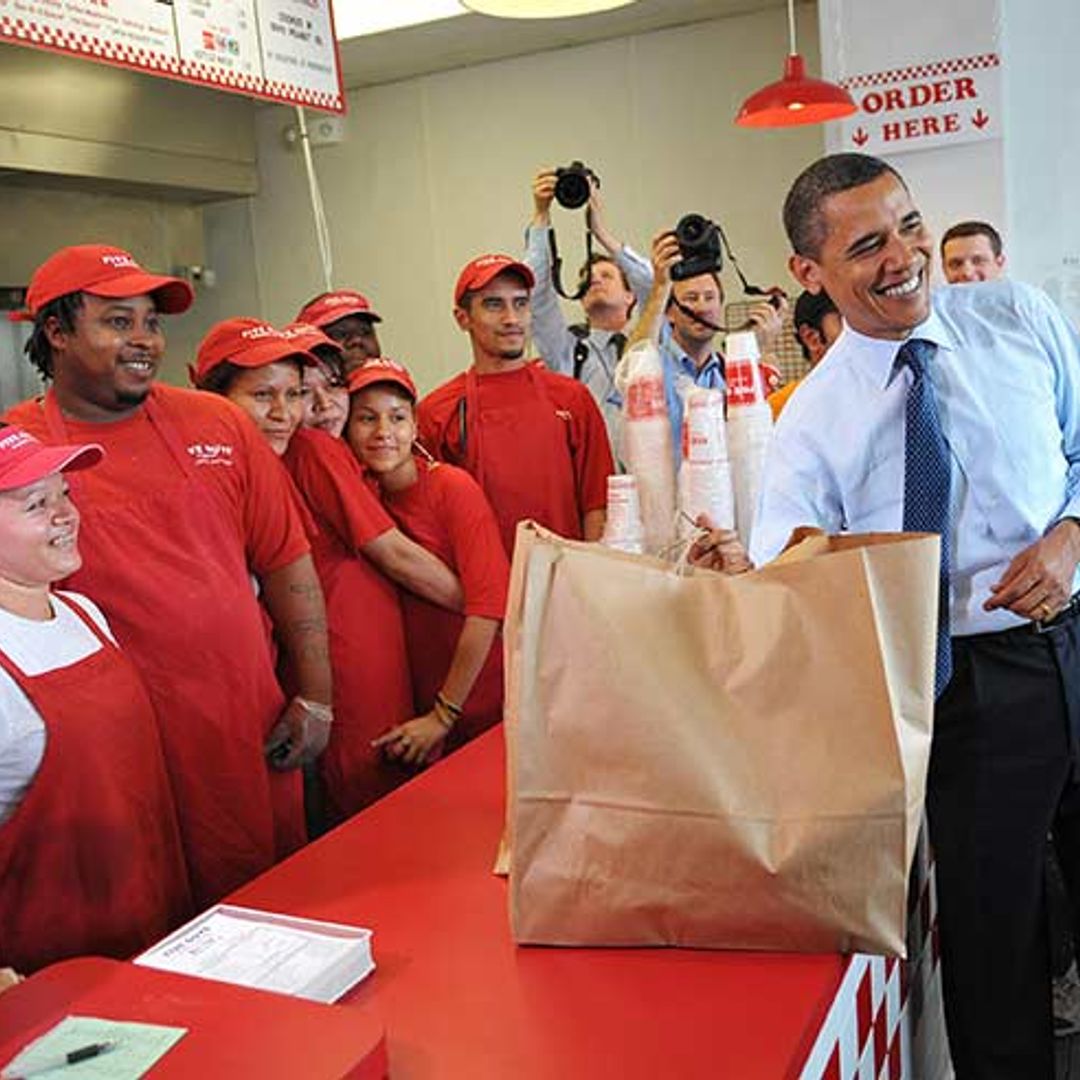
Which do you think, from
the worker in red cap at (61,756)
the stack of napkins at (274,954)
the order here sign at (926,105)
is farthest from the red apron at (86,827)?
the order here sign at (926,105)

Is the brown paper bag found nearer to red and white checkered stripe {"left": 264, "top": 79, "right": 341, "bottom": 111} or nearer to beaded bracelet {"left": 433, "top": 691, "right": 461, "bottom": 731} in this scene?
beaded bracelet {"left": 433, "top": 691, "right": 461, "bottom": 731}

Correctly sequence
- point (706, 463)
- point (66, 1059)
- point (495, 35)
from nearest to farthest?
1. point (66, 1059)
2. point (706, 463)
3. point (495, 35)

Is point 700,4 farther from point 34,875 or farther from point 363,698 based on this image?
point 34,875

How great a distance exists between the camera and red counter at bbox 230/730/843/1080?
3.37ft

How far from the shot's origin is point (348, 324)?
112 inches

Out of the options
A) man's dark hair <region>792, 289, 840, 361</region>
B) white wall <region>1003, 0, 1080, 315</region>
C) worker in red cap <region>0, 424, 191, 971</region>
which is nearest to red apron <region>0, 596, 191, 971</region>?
worker in red cap <region>0, 424, 191, 971</region>

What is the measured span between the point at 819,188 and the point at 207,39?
2.08 metres

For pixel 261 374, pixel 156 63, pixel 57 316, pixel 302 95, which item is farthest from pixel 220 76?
pixel 57 316

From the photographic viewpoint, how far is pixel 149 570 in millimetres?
1840

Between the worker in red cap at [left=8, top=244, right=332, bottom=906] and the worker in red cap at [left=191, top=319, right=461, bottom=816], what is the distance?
0.26 metres

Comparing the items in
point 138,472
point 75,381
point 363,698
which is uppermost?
point 75,381

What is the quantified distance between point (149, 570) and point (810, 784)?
1.17 metres

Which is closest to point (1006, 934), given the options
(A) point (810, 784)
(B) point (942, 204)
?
(A) point (810, 784)

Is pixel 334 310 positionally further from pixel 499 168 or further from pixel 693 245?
pixel 499 168
